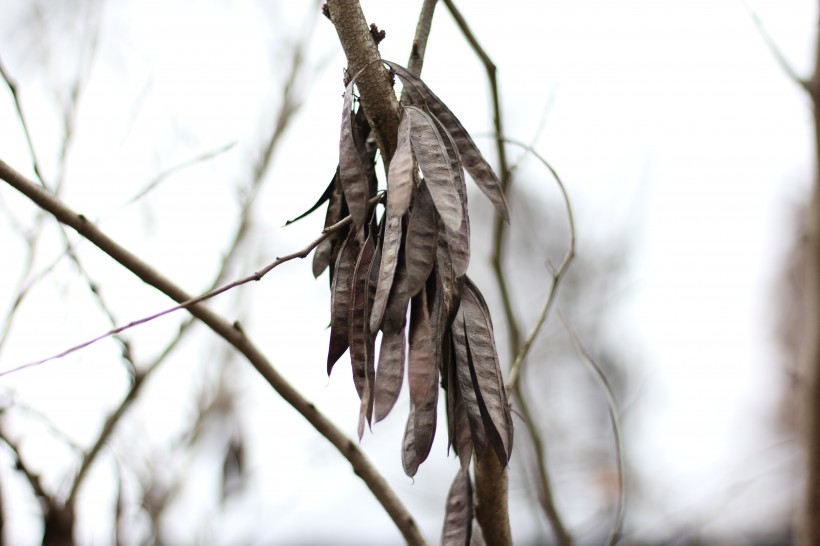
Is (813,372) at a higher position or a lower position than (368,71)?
lower

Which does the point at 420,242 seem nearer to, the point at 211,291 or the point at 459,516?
the point at 211,291

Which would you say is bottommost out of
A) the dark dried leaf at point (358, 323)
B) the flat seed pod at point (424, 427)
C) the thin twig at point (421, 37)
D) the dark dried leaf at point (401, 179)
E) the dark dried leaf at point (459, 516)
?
the dark dried leaf at point (459, 516)

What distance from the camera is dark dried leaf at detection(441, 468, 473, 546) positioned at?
79cm

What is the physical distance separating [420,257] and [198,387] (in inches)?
76.1

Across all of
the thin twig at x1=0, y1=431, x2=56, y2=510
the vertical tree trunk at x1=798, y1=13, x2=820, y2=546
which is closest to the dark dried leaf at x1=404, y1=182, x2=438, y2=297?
the thin twig at x1=0, y1=431, x2=56, y2=510

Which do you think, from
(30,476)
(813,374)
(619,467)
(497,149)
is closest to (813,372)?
(813,374)

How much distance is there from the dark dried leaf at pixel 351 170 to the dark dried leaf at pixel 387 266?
0.13ft

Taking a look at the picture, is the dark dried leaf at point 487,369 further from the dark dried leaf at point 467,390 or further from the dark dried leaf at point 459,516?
the dark dried leaf at point 459,516

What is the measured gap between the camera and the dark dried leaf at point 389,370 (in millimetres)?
602

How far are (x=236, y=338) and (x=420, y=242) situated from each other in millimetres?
320

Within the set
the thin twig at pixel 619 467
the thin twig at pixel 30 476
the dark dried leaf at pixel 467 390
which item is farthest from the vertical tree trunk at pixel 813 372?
the thin twig at pixel 30 476

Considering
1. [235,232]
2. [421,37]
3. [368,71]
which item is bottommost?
[368,71]

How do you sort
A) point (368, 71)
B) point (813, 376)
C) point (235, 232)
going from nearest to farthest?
point (368, 71)
point (813, 376)
point (235, 232)

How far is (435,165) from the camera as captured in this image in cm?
64
